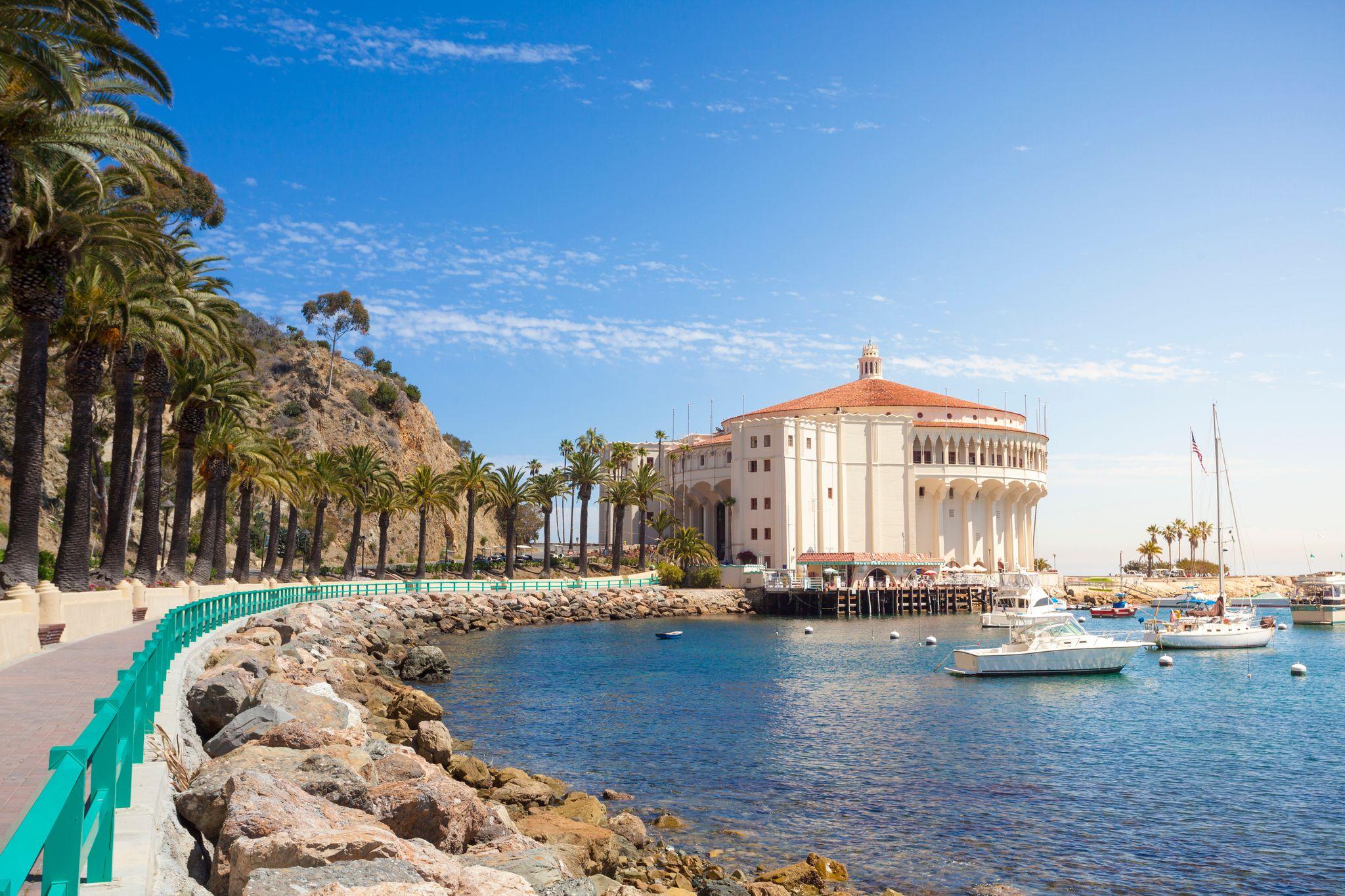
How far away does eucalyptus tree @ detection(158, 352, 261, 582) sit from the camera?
1601 inches

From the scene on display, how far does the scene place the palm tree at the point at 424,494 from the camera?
77.9m

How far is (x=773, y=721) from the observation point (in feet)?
99.5

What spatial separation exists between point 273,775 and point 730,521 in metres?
90.6

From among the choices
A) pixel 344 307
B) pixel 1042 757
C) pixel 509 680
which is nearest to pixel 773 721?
pixel 1042 757

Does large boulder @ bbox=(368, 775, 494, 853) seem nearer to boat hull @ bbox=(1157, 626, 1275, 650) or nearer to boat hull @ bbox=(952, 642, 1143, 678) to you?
boat hull @ bbox=(952, 642, 1143, 678)

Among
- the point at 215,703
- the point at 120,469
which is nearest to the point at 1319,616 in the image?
the point at 120,469

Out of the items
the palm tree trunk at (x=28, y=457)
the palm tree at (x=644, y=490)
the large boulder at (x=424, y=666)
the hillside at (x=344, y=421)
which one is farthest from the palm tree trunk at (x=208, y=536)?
the hillside at (x=344, y=421)

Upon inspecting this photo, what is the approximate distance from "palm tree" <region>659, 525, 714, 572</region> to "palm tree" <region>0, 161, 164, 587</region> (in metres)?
68.2

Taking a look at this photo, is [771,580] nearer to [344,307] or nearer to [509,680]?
[509,680]

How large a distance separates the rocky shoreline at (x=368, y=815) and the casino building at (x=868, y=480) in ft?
229

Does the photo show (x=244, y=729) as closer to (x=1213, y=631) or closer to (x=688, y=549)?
(x=1213, y=631)

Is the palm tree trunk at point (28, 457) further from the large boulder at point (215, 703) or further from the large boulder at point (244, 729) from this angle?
the large boulder at point (244, 729)

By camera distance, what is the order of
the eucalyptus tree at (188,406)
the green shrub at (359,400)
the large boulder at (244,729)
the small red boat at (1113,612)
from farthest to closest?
the green shrub at (359,400)
the small red boat at (1113,612)
the eucalyptus tree at (188,406)
the large boulder at (244,729)

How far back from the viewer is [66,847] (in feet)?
15.0
